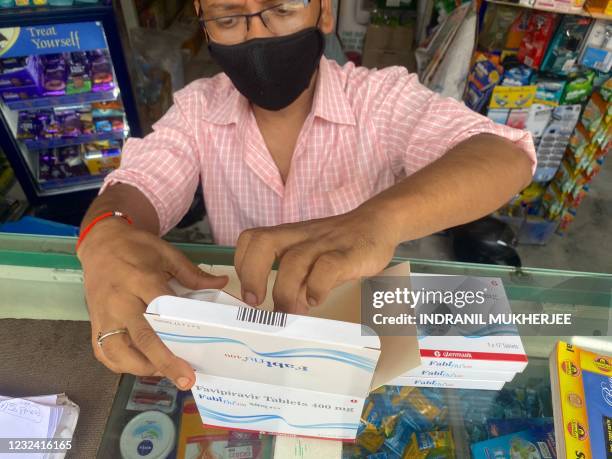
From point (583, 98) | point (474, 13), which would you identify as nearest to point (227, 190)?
point (474, 13)

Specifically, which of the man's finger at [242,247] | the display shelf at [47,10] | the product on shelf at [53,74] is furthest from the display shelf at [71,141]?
the man's finger at [242,247]

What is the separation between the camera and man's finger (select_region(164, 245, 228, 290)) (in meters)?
0.77

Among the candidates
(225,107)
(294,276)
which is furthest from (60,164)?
(294,276)

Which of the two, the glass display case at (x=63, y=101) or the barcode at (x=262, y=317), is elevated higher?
the barcode at (x=262, y=317)

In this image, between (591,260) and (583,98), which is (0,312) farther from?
(591,260)

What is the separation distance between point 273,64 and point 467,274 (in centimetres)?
74

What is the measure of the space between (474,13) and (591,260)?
1972mm

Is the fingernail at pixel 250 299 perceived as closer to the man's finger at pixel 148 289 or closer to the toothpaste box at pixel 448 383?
the man's finger at pixel 148 289

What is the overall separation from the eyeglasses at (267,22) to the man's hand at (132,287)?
612mm

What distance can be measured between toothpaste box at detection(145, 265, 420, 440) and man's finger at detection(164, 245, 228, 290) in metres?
0.03

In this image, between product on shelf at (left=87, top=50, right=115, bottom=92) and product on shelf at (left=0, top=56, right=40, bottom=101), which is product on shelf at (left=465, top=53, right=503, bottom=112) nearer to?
product on shelf at (left=87, top=50, right=115, bottom=92)

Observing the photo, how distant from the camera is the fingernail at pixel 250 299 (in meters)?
0.67

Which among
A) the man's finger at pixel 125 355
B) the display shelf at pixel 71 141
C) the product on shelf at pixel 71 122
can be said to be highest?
the man's finger at pixel 125 355

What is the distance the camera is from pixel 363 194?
1.35 meters
